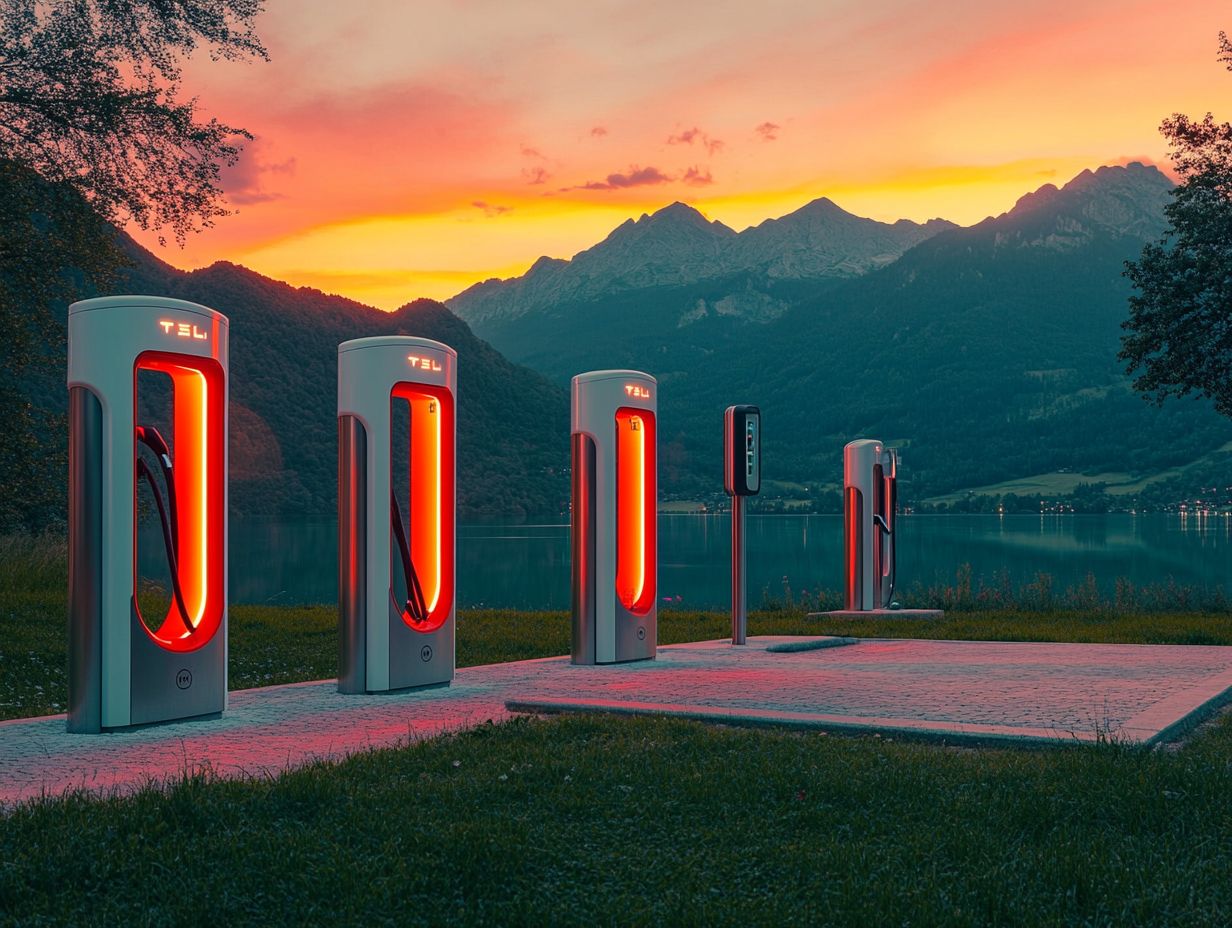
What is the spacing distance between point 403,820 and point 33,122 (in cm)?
1389

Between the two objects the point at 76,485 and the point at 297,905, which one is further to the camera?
the point at 76,485

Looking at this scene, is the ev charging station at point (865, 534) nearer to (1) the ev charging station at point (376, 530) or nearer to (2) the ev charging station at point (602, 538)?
(2) the ev charging station at point (602, 538)

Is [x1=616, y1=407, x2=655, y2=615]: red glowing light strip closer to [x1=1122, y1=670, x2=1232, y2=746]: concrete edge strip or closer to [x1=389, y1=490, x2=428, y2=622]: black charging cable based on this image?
[x1=389, y1=490, x2=428, y2=622]: black charging cable

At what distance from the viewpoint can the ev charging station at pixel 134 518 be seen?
340 inches

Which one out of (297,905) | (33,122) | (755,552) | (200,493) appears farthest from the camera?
(755,552)

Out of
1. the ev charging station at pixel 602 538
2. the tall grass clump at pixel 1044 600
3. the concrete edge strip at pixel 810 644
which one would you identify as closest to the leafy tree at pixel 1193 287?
the tall grass clump at pixel 1044 600

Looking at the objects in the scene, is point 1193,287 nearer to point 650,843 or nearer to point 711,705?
point 711,705

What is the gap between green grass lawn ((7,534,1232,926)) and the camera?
4.77m

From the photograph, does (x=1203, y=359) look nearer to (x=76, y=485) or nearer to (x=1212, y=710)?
(x=1212, y=710)

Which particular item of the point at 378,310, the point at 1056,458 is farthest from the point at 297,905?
the point at 1056,458

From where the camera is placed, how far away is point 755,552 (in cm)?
7812

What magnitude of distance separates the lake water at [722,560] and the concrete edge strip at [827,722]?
18180 millimetres

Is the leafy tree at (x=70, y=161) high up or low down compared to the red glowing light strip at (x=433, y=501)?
up

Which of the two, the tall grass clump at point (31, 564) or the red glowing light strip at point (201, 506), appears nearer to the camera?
the red glowing light strip at point (201, 506)
